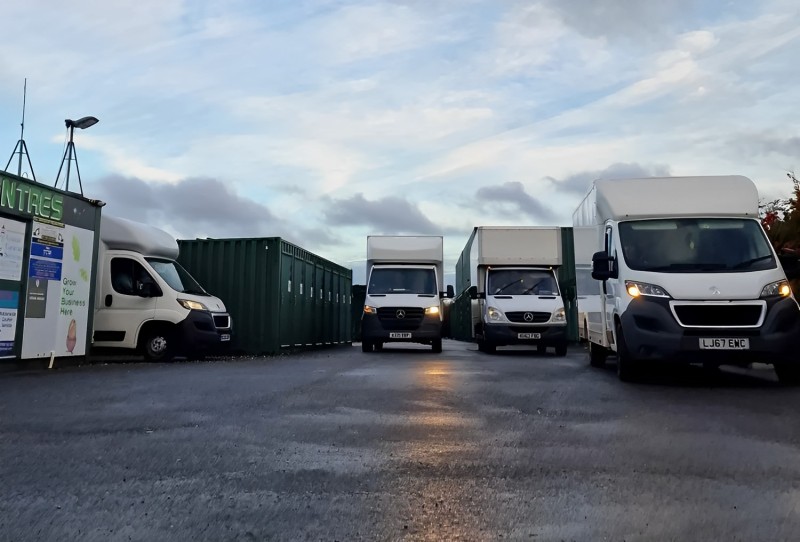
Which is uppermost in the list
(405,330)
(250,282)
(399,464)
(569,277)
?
(569,277)

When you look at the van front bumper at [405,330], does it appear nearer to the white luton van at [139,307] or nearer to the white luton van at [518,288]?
the white luton van at [518,288]

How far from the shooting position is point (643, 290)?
9641mm

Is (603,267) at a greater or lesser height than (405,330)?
greater

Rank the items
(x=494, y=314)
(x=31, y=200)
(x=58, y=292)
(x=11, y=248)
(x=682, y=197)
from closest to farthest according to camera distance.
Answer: (x=682, y=197)
(x=11, y=248)
(x=31, y=200)
(x=58, y=292)
(x=494, y=314)

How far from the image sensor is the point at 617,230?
1060 cm

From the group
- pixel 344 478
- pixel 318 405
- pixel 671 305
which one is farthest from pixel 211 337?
pixel 344 478

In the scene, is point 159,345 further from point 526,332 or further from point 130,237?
point 526,332

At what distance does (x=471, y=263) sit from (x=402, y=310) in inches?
145

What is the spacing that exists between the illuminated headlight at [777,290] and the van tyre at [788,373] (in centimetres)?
91

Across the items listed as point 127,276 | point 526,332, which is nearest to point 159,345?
point 127,276

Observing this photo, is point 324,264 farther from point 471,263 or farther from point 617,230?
point 617,230

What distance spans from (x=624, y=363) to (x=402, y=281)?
10.8 meters

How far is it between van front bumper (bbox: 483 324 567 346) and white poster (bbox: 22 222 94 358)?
374 inches

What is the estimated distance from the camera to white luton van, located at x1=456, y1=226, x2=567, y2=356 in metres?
18.8
